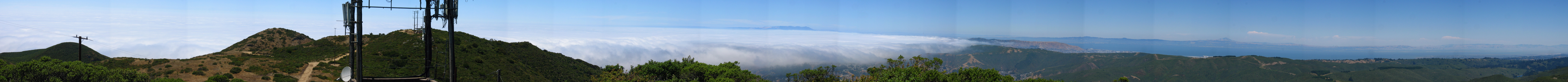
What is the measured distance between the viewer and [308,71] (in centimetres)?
5878

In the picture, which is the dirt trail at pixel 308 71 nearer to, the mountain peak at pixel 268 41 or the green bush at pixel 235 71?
the green bush at pixel 235 71

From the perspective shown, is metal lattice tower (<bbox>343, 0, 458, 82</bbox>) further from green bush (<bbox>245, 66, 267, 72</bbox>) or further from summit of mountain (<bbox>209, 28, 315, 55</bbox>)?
summit of mountain (<bbox>209, 28, 315, 55</bbox>)

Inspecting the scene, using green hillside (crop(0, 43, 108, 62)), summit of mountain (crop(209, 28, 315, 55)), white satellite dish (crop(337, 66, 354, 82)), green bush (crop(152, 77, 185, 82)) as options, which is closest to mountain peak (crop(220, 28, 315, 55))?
summit of mountain (crop(209, 28, 315, 55))

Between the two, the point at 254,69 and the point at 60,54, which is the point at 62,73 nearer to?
the point at 254,69

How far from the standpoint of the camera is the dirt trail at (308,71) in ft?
174

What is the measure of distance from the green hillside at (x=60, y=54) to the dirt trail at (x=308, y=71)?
3341cm

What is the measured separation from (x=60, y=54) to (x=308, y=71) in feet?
221

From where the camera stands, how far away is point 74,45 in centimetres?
10188

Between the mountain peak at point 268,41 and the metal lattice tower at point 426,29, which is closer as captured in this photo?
the metal lattice tower at point 426,29

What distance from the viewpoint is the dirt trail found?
5300 centimetres

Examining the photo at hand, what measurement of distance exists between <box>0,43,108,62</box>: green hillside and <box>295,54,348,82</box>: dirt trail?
110 ft

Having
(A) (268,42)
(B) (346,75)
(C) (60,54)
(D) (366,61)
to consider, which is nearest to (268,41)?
(A) (268,42)

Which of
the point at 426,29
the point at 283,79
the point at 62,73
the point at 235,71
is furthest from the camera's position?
the point at 235,71

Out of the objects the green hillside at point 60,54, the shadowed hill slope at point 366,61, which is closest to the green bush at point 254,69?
the shadowed hill slope at point 366,61
